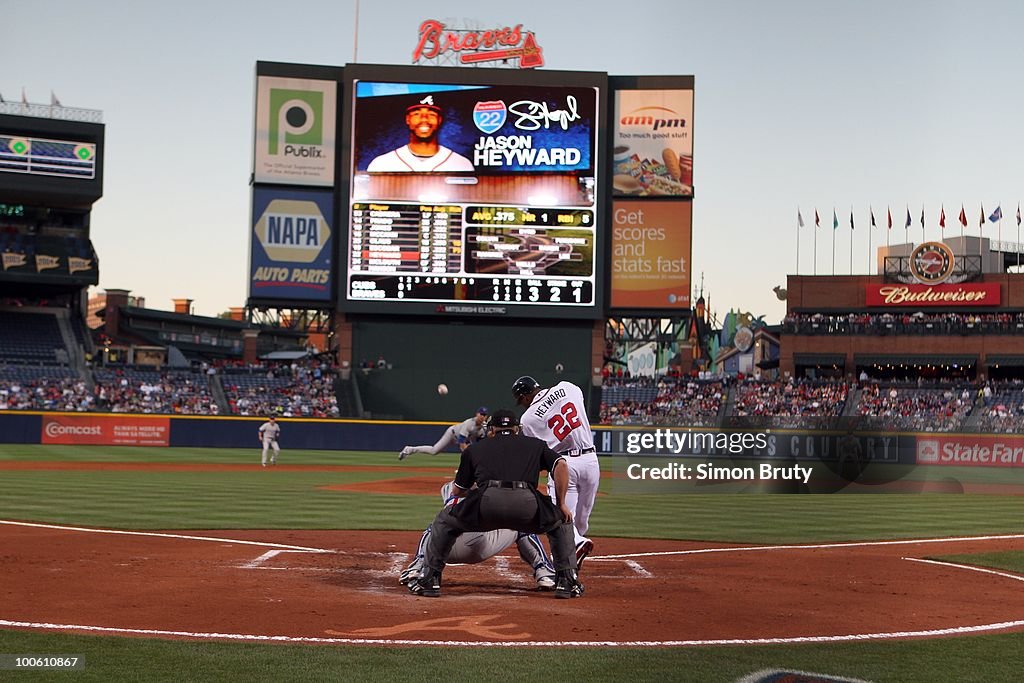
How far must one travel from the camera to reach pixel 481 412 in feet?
44.8

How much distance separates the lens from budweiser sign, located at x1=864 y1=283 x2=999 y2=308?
63.4 meters

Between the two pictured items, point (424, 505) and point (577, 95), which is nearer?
point (424, 505)

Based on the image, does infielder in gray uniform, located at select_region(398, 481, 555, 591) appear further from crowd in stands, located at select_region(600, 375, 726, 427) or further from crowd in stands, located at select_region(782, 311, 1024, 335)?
crowd in stands, located at select_region(782, 311, 1024, 335)

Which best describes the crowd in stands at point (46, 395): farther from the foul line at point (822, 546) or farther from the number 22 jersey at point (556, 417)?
the number 22 jersey at point (556, 417)

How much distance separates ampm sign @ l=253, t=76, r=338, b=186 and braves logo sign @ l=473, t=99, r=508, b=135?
6.33m

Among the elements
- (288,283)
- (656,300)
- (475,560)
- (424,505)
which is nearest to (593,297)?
(656,300)

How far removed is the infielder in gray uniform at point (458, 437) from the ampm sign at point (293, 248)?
1355 inches

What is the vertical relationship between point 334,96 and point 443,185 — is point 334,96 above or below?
above

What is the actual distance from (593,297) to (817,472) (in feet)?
59.5

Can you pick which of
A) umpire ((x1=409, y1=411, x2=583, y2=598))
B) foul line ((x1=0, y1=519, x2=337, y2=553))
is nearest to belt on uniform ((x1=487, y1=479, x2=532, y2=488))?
umpire ((x1=409, y1=411, x2=583, y2=598))

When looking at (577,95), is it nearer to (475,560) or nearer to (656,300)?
(656,300)

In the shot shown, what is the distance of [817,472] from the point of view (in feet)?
102

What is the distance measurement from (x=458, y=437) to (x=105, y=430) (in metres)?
32.7

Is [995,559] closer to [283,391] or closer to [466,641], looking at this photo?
[466,641]
